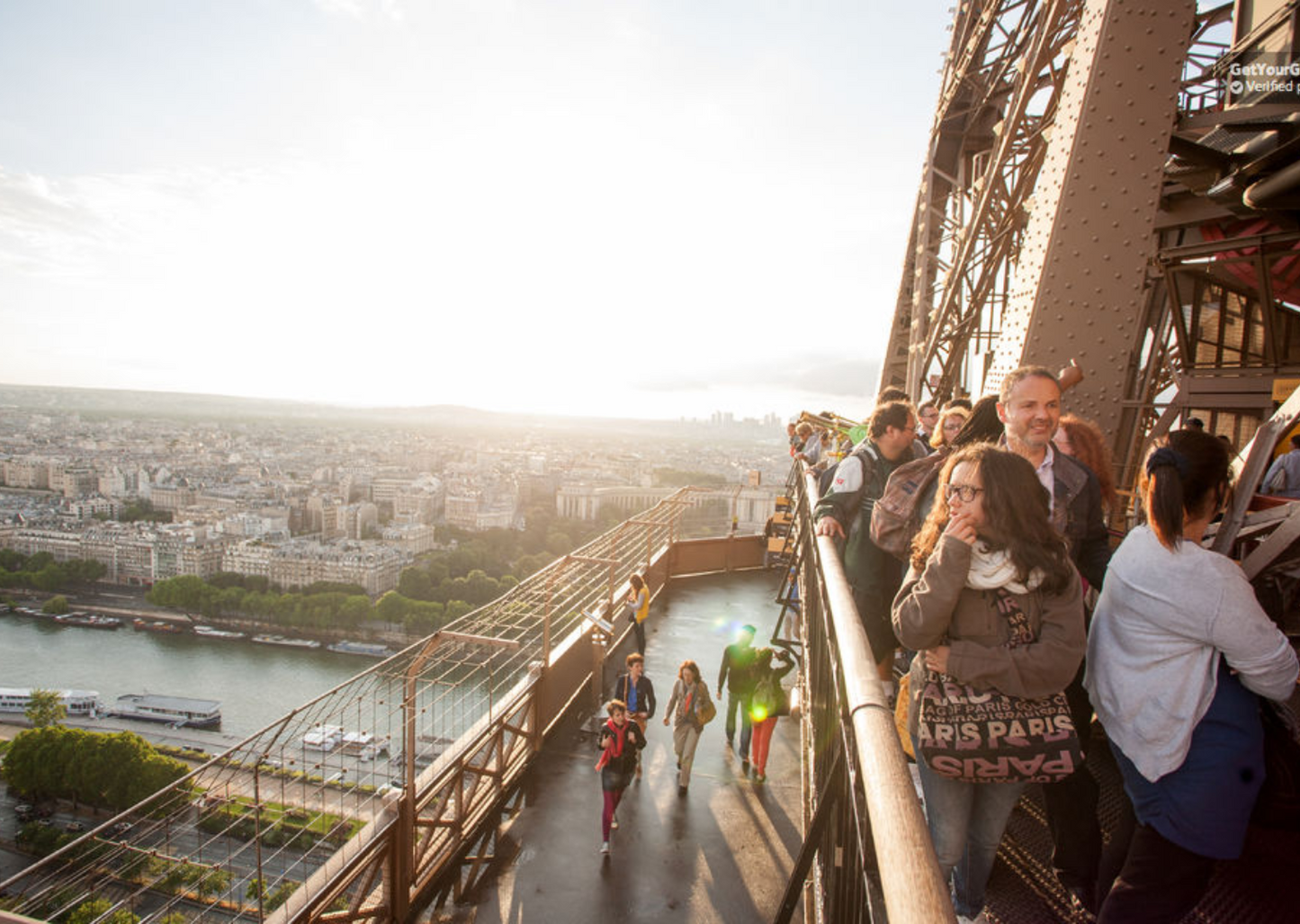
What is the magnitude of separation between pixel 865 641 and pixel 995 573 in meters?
0.37

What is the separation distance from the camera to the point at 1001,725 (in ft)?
5.60

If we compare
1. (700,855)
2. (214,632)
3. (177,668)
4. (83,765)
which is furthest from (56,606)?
(700,855)

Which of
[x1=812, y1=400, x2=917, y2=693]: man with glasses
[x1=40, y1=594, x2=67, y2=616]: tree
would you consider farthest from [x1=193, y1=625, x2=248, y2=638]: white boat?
[x1=812, y1=400, x2=917, y2=693]: man with glasses

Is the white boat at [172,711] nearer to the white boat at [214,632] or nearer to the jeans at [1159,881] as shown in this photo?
the white boat at [214,632]

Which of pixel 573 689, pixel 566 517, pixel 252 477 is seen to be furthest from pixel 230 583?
pixel 573 689

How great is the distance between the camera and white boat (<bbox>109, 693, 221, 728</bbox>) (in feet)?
143

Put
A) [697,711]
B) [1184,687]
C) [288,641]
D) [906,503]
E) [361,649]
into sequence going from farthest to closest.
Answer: [288,641], [361,649], [697,711], [906,503], [1184,687]

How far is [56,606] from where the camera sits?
2509 inches

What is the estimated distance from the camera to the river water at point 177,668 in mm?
48781

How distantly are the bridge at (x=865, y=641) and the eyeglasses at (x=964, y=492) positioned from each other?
17.9 inches

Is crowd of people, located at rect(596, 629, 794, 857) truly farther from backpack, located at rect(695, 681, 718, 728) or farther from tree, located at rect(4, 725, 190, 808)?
tree, located at rect(4, 725, 190, 808)

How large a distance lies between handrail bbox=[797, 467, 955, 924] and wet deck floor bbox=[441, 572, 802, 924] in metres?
2.54

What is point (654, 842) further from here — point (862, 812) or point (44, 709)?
point (44, 709)

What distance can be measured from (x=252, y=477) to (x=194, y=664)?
64.4 meters
